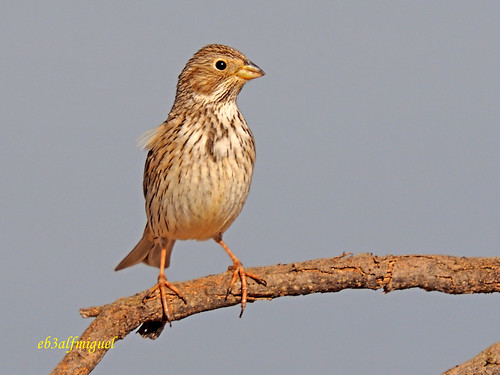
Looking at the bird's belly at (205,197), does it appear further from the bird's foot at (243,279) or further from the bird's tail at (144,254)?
the bird's tail at (144,254)

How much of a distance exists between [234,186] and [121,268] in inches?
74.6

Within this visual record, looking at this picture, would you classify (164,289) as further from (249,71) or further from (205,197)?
(249,71)

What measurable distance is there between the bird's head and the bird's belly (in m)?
0.74

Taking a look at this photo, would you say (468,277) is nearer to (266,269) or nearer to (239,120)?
(266,269)

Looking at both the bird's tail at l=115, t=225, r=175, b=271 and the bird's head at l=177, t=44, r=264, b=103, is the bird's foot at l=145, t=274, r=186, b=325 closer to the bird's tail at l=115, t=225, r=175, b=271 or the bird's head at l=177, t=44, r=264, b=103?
the bird's tail at l=115, t=225, r=175, b=271

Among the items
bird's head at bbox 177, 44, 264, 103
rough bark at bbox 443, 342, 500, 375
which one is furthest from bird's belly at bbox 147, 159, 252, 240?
rough bark at bbox 443, 342, 500, 375

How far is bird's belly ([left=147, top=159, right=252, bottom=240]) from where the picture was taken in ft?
24.5

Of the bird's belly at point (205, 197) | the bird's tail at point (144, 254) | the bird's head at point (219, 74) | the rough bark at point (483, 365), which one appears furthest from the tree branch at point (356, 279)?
the bird's head at point (219, 74)

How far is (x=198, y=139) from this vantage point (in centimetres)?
759

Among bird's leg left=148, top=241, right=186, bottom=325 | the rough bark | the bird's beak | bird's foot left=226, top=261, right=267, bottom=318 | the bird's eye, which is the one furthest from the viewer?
the bird's eye

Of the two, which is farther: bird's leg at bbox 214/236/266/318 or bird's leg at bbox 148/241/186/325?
bird's leg at bbox 214/236/266/318

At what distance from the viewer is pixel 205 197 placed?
7473 mm

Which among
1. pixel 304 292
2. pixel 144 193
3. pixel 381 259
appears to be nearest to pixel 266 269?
pixel 304 292

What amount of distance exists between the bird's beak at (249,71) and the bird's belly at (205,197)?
811mm
